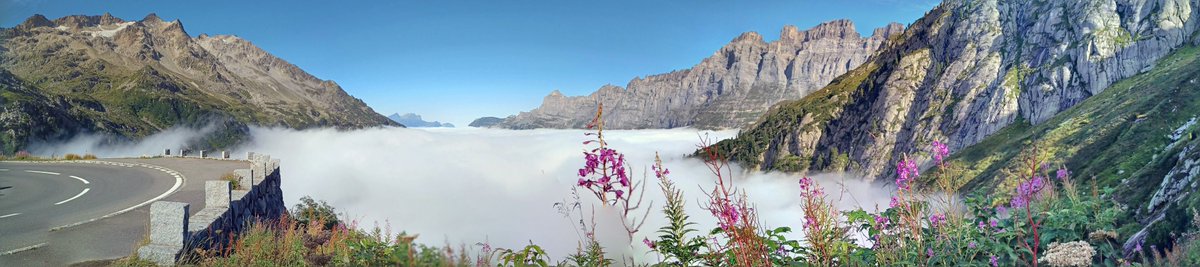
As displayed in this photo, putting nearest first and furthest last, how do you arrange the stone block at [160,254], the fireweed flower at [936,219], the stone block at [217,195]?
the fireweed flower at [936,219]
the stone block at [160,254]
the stone block at [217,195]

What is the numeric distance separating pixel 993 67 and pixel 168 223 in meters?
175

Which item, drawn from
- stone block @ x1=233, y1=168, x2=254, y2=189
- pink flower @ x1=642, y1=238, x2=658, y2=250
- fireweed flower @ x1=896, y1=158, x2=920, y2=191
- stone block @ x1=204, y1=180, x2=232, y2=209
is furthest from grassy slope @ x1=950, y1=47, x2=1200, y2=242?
stone block @ x1=233, y1=168, x2=254, y2=189

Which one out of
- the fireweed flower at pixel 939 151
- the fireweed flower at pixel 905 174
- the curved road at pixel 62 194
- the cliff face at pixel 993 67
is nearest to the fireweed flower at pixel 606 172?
the fireweed flower at pixel 905 174

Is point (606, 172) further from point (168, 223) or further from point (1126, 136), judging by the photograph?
point (1126, 136)

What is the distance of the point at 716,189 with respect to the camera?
11.8 ft

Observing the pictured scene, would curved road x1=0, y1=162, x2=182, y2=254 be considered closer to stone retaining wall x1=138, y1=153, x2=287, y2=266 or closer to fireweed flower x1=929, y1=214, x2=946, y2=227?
stone retaining wall x1=138, y1=153, x2=287, y2=266

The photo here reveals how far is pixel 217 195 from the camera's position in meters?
11.7

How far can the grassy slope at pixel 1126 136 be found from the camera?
1867 centimetres

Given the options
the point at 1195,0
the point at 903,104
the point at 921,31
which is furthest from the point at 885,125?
the point at 1195,0

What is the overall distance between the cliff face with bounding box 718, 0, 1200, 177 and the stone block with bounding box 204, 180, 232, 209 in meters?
94.5

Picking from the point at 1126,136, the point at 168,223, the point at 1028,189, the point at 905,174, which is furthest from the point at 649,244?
the point at 1126,136

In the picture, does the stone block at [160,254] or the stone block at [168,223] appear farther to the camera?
the stone block at [168,223]

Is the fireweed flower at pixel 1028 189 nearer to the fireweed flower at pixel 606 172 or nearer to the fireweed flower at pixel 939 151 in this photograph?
the fireweed flower at pixel 939 151

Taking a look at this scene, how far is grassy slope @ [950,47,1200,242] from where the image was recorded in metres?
18.7
